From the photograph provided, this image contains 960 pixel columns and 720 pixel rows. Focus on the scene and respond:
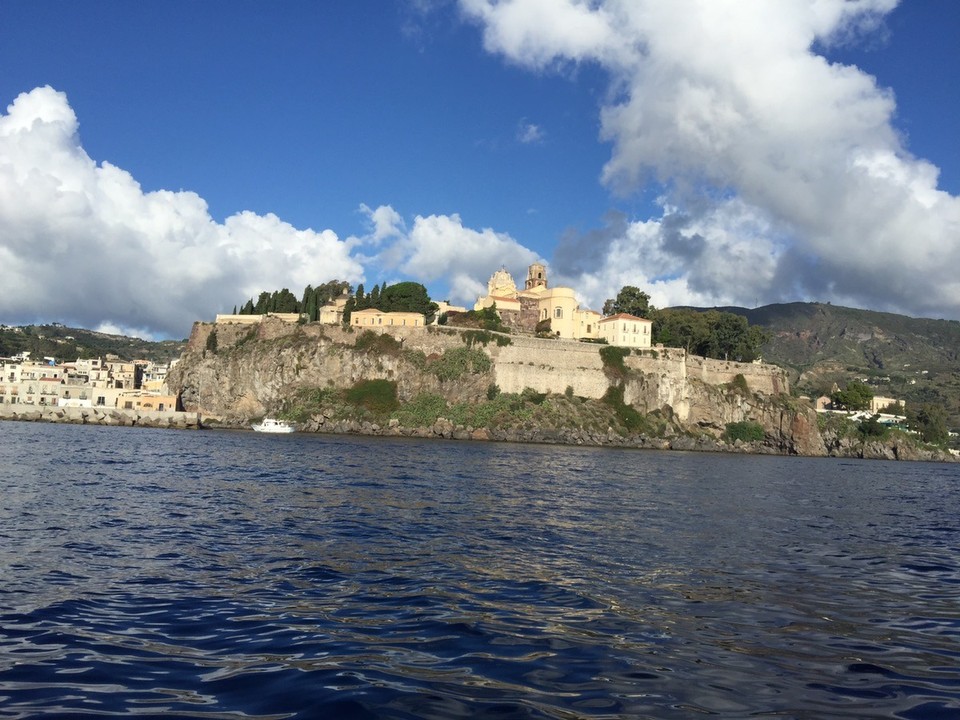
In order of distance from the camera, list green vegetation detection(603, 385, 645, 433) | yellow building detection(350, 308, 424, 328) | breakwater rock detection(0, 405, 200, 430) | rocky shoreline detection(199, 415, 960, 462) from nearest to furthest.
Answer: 1. rocky shoreline detection(199, 415, 960, 462)
2. breakwater rock detection(0, 405, 200, 430)
3. green vegetation detection(603, 385, 645, 433)
4. yellow building detection(350, 308, 424, 328)

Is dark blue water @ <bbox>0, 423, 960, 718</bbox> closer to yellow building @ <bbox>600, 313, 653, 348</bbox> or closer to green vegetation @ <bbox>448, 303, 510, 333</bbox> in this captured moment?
green vegetation @ <bbox>448, 303, 510, 333</bbox>

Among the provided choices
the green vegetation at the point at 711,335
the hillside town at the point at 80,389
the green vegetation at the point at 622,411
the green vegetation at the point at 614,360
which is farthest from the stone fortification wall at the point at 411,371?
the green vegetation at the point at 711,335

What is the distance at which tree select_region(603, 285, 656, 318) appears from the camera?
115 m

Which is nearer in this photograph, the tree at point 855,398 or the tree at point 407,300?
the tree at point 407,300

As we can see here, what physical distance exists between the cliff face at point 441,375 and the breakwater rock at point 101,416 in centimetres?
428

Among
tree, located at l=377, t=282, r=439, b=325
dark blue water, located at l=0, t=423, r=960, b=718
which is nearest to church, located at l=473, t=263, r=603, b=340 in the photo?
tree, located at l=377, t=282, r=439, b=325

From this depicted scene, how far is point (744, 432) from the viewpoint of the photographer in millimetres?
95188

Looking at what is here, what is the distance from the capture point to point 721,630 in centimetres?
1054

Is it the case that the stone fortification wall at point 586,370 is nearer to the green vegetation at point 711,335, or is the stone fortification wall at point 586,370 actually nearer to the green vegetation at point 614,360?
the green vegetation at point 614,360

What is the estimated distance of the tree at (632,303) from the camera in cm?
11512

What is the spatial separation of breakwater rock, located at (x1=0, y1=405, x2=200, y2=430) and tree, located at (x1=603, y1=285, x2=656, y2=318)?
61.8 m

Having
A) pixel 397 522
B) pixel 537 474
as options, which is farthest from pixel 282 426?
pixel 397 522

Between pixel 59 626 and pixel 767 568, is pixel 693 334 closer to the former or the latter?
pixel 767 568

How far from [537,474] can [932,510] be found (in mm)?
17087
